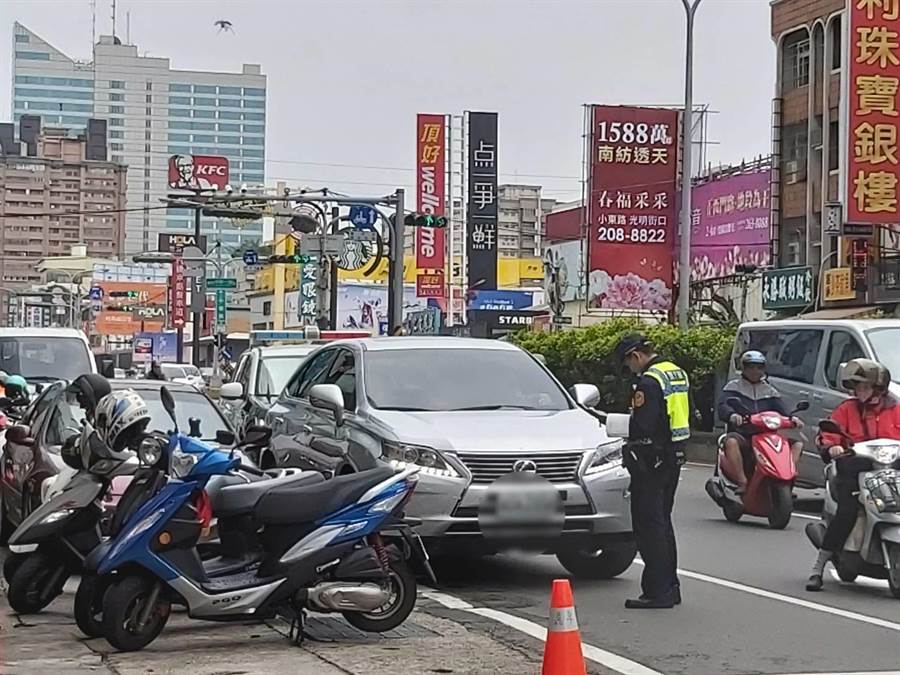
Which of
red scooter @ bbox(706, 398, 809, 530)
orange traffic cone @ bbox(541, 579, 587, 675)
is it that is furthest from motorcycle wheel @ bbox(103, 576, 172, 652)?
red scooter @ bbox(706, 398, 809, 530)

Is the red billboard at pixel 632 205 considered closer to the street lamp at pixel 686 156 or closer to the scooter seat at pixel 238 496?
the street lamp at pixel 686 156

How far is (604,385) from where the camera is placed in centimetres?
2823

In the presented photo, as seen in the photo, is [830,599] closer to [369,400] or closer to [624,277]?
[369,400]

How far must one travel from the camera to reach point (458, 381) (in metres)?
11.5

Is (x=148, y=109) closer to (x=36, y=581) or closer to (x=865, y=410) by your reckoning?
(x=865, y=410)

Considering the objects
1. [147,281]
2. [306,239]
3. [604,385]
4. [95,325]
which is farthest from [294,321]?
[604,385]

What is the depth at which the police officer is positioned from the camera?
9.52m

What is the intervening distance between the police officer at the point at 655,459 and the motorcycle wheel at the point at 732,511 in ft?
17.0

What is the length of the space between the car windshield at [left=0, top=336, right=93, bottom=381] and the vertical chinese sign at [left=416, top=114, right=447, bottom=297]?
30.4 metres

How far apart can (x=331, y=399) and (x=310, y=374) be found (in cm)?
223

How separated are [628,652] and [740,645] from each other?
2.19 ft

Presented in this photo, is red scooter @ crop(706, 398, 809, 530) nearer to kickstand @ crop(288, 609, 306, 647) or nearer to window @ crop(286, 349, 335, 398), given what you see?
window @ crop(286, 349, 335, 398)

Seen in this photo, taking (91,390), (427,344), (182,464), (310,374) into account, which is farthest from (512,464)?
(310,374)

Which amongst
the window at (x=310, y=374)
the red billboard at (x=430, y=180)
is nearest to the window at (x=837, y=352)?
the window at (x=310, y=374)
